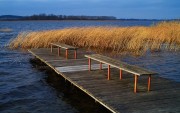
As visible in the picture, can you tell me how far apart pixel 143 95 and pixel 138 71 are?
0.64m

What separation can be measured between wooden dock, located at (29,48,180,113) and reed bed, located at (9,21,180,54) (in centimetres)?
778

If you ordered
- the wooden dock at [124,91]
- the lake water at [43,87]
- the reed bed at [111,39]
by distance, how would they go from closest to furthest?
the wooden dock at [124,91] < the lake water at [43,87] < the reed bed at [111,39]

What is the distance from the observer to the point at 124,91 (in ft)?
25.3

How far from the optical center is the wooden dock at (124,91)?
6.48m

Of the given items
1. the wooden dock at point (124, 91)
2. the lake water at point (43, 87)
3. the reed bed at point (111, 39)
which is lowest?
the lake water at point (43, 87)

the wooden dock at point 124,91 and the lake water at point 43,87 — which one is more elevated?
the wooden dock at point 124,91

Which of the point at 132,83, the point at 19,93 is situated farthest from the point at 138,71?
the point at 19,93

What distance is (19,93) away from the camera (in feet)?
32.3

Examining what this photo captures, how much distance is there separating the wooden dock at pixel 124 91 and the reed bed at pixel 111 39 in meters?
7.78

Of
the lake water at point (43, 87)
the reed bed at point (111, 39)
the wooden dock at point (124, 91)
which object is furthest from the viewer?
the reed bed at point (111, 39)

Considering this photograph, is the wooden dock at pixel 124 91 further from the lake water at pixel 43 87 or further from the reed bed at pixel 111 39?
the reed bed at pixel 111 39

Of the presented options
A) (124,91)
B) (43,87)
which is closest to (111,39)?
(43,87)

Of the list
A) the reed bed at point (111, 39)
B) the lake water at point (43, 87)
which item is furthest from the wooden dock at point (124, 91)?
the reed bed at point (111, 39)

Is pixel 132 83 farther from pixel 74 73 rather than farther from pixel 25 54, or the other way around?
pixel 25 54
